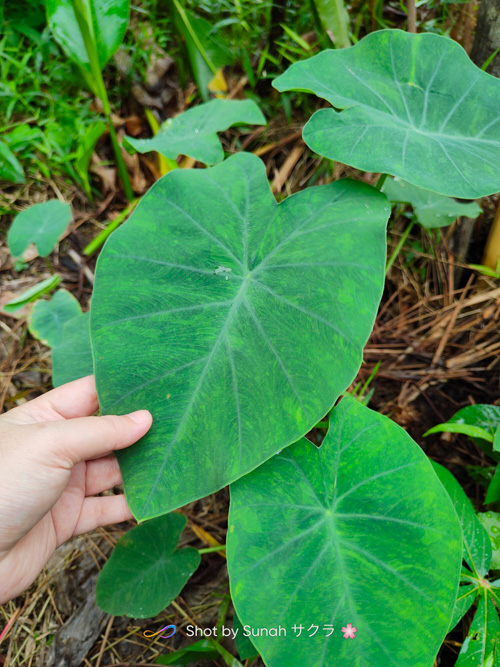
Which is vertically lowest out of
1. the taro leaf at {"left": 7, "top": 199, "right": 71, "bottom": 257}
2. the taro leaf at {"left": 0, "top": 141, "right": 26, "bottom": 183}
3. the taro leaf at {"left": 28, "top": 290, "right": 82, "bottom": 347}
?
the taro leaf at {"left": 28, "top": 290, "right": 82, "bottom": 347}

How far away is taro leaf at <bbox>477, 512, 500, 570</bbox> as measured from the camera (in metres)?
0.97

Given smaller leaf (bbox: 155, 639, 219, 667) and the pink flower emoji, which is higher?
the pink flower emoji

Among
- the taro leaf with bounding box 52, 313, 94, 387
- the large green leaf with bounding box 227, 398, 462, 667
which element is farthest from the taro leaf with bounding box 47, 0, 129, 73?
the large green leaf with bounding box 227, 398, 462, 667

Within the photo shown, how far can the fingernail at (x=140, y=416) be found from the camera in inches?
31.1

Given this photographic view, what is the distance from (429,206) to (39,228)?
1.32m

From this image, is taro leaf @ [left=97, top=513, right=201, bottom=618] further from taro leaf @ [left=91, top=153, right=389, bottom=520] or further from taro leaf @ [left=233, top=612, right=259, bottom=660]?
taro leaf @ [left=91, top=153, right=389, bottom=520]

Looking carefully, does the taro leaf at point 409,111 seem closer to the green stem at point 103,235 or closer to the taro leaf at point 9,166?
the green stem at point 103,235

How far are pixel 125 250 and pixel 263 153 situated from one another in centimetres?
113

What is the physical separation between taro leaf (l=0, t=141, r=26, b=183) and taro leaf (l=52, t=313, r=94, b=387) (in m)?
1.09

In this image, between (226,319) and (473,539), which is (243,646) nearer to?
(473,539)

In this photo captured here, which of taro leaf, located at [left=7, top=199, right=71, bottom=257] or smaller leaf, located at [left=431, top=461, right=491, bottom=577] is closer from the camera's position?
smaller leaf, located at [left=431, top=461, right=491, bottom=577]

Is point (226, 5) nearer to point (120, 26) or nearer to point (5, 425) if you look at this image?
point (120, 26)

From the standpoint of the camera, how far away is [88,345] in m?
1.17

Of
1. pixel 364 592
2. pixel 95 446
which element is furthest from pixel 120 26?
pixel 364 592
